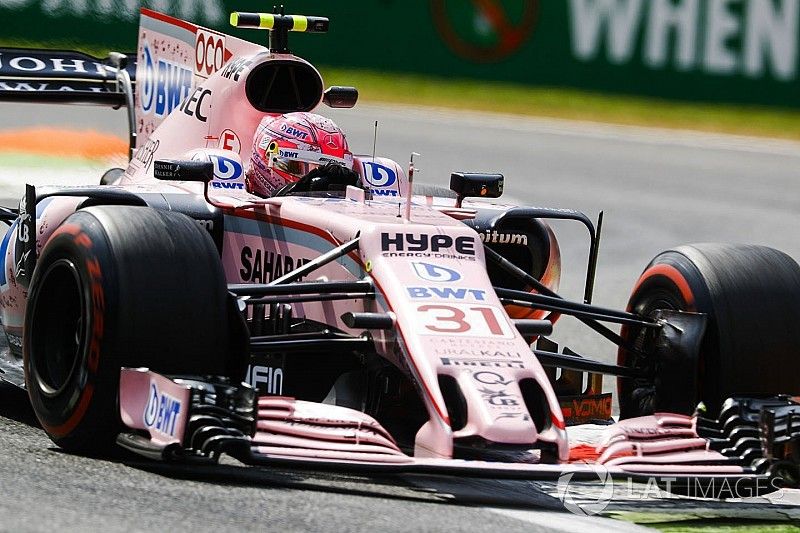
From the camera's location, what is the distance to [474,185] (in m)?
7.58

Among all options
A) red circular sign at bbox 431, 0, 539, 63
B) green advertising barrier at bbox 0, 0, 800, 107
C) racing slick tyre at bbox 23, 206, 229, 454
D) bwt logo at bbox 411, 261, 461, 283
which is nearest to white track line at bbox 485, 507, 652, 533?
bwt logo at bbox 411, 261, 461, 283

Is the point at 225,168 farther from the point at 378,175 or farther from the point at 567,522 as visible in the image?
the point at 567,522

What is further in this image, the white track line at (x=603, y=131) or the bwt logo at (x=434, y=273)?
the white track line at (x=603, y=131)

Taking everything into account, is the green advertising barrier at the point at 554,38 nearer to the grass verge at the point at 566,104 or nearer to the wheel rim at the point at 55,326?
the grass verge at the point at 566,104

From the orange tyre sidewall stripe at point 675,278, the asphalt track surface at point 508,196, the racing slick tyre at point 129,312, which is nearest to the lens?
the asphalt track surface at point 508,196

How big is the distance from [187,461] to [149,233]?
0.89 m

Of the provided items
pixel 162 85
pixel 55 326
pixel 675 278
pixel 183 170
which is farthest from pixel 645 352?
pixel 162 85

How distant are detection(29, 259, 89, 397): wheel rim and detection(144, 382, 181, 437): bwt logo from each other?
2.27ft

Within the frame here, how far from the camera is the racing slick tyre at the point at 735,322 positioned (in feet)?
21.5

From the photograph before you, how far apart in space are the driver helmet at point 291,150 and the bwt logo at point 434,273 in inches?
55.8

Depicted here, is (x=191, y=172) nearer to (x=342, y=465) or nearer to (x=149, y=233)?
(x=149, y=233)

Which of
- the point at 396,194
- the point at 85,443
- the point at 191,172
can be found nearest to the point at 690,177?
the point at 396,194

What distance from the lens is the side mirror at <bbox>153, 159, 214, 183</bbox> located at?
6996 mm

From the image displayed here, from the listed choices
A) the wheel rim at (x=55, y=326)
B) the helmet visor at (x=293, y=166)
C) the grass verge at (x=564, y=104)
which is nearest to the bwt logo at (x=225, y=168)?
the helmet visor at (x=293, y=166)
